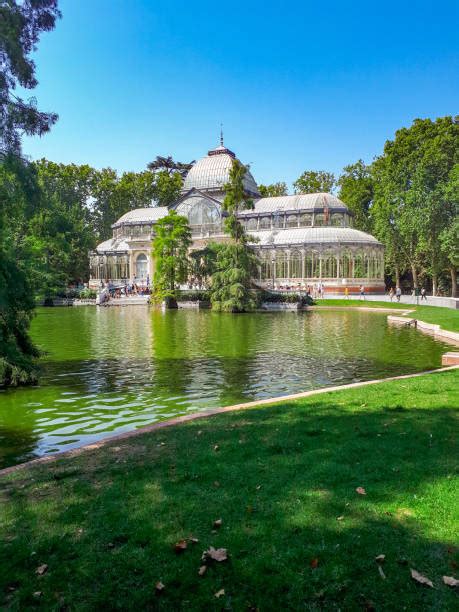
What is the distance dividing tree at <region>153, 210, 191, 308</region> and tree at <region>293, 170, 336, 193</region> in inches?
1221

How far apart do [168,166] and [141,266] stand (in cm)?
2650

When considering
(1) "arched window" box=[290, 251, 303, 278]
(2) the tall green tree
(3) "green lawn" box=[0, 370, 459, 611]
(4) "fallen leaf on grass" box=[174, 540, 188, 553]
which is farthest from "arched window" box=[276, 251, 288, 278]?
(4) "fallen leaf on grass" box=[174, 540, 188, 553]

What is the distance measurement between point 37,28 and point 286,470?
887 centimetres

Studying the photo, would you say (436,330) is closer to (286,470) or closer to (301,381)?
(301,381)

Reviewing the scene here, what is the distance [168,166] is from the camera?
8156 centimetres

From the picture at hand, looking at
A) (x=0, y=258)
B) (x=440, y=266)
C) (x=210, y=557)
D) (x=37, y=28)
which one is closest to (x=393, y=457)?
(x=210, y=557)

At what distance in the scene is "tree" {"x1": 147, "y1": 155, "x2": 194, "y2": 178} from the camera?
265 feet

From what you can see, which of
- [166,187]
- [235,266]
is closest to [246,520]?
[235,266]

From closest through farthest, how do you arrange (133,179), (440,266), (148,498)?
(148,498) < (440,266) < (133,179)

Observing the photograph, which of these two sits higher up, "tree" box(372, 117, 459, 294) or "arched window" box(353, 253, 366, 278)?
"tree" box(372, 117, 459, 294)

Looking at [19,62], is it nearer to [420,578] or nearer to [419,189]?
[420,578]

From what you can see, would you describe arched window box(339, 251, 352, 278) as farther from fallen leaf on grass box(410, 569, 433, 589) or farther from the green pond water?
fallen leaf on grass box(410, 569, 433, 589)

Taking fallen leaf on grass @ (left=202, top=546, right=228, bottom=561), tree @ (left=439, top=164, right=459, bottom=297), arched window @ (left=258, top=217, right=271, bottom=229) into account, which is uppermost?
arched window @ (left=258, top=217, right=271, bottom=229)

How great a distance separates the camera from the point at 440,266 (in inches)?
1752
